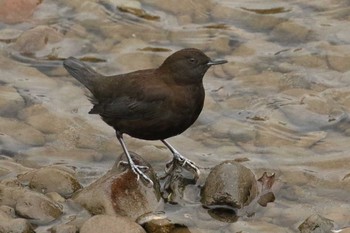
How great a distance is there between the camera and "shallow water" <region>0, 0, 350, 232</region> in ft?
21.0

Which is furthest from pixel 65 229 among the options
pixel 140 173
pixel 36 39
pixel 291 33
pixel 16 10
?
pixel 16 10

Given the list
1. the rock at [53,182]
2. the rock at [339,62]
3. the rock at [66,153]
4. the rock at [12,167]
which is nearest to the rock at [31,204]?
the rock at [53,182]

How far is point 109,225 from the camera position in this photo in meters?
5.15

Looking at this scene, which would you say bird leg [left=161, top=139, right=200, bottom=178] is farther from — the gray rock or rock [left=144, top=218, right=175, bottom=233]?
the gray rock

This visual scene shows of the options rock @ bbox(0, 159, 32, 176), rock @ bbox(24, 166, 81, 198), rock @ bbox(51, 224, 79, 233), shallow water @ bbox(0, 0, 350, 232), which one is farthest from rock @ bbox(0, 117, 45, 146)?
rock @ bbox(51, 224, 79, 233)

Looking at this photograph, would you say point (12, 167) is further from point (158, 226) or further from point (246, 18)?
point (246, 18)

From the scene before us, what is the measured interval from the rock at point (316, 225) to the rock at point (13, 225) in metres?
1.60

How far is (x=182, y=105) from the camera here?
578 cm

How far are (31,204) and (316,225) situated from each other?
1704 millimetres

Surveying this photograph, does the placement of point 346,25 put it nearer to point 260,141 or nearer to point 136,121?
point 260,141

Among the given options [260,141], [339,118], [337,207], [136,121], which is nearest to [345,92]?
[339,118]

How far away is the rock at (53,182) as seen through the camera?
5.88 meters

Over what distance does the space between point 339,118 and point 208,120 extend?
1004mm

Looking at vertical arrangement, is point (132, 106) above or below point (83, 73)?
above
